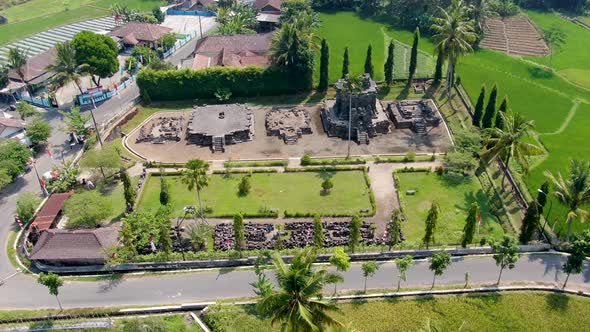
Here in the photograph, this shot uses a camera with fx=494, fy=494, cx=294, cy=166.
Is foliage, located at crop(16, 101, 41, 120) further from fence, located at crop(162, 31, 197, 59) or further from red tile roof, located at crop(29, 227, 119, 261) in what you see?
red tile roof, located at crop(29, 227, 119, 261)

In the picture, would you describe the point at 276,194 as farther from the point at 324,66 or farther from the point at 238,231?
the point at 324,66

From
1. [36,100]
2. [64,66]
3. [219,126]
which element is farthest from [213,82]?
[36,100]

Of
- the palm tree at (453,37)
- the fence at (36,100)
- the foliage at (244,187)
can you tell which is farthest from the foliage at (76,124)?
the palm tree at (453,37)

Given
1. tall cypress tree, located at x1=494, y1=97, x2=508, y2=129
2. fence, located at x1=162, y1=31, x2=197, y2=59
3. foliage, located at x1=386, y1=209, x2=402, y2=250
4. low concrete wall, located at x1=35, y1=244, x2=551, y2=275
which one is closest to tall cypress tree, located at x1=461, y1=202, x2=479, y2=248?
low concrete wall, located at x1=35, y1=244, x2=551, y2=275

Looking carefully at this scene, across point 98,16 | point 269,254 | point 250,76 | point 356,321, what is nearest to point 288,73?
point 250,76

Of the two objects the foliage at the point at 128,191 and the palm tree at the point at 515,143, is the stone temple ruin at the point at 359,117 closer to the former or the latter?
the palm tree at the point at 515,143
